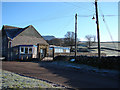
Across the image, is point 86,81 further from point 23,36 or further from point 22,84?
point 23,36

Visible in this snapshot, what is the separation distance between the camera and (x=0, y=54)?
95.8 ft

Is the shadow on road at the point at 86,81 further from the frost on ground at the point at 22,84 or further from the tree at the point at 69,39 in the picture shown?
the tree at the point at 69,39

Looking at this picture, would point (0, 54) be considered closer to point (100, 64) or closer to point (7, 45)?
point (7, 45)

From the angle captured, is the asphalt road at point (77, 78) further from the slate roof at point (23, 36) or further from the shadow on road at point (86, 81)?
the slate roof at point (23, 36)

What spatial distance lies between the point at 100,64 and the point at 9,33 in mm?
23323

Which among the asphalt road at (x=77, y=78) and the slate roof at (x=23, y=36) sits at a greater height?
the slate roof at (x=23, y=36)

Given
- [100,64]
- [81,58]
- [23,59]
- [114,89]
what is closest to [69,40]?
[23,59]

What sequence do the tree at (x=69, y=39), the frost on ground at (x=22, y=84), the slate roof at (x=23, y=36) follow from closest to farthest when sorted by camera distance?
the frost on ground at (x=22, y=84), the slate roof at (x=23, y=36), the tree at (x=69, y=39)

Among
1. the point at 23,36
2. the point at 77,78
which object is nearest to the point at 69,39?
the point at 23,36

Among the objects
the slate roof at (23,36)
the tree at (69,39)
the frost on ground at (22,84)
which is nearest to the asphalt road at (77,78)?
the frost on ground at (22,84)

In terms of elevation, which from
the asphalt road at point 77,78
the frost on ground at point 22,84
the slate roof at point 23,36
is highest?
the slate roof at point 23,36

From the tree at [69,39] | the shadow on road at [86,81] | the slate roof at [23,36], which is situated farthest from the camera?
the tree at [69,39]

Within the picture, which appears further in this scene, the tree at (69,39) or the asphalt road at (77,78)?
the tree at (69,39)

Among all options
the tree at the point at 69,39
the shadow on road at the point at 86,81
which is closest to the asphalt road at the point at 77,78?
the shadow on road at the point at 86,81
